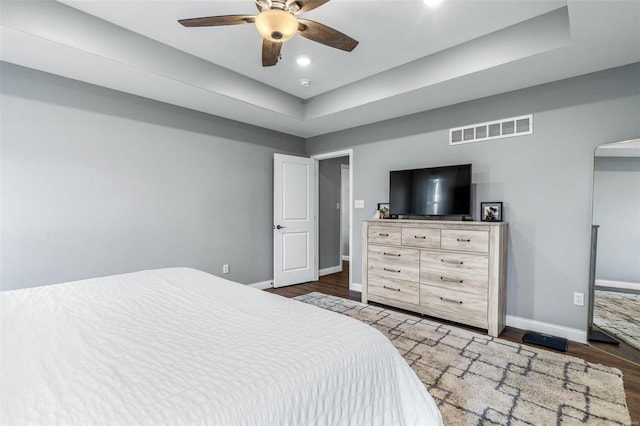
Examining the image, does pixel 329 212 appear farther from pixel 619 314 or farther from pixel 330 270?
pixel 619 314

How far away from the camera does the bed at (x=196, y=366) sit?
73cm

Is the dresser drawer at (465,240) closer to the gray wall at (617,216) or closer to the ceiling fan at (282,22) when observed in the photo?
the gray wall at (617,216)

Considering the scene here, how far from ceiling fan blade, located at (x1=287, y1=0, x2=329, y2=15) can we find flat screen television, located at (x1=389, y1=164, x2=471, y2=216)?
228 cm

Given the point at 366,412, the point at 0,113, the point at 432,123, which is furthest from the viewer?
the point at 432,123

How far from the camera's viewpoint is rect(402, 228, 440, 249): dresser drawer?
10.7 ft

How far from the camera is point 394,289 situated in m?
3.61

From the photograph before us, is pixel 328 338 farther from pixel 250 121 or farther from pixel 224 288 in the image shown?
pixel 250 121

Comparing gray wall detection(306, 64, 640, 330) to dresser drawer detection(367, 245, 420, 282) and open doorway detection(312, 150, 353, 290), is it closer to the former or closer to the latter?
dresser drawer detection(367, 245, 420, 282)

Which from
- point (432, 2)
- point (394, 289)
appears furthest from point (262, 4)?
point (394, 289)

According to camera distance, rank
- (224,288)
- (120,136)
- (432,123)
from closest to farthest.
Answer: (224,288), (120,136), (432,123)

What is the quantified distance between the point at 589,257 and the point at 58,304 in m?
3.92

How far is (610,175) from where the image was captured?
8.64 ft

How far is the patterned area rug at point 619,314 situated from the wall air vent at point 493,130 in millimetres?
1649

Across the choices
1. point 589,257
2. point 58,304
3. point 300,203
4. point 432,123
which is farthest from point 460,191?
point 58,304
